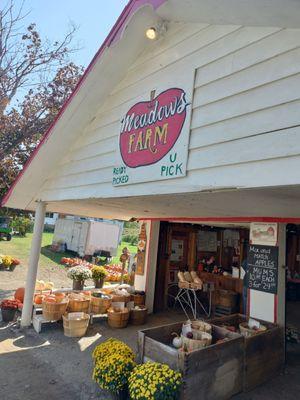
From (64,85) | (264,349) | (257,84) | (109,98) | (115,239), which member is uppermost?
(64,85)

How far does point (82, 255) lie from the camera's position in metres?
21.2

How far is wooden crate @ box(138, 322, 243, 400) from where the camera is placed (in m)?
3.95

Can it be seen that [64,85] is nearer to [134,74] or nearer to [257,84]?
[134,74]

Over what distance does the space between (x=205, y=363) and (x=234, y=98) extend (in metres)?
3.40

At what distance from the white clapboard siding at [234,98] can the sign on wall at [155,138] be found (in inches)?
4.4

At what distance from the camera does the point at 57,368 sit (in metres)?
5.47

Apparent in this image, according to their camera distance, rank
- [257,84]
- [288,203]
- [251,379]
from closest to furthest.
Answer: [257,84] < [288,203] < [251,379]

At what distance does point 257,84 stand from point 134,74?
2.41 metres

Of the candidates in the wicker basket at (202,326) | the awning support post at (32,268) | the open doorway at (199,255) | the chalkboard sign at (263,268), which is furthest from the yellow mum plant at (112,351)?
the open doorway at (199,255)

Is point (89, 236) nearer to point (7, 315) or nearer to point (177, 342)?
point (7, 315)

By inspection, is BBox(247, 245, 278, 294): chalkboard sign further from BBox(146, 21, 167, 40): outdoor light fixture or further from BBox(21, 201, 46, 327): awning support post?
BBox(21, 201, 46, 327): awning support post

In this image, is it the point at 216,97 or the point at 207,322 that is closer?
the point at 216,97

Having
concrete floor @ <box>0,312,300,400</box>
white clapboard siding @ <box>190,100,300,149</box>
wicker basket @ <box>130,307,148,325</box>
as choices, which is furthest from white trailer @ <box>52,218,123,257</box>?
white clapboard siding @ <box>190,100,300,149</box>

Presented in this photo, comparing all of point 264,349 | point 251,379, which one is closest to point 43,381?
point 251,379
